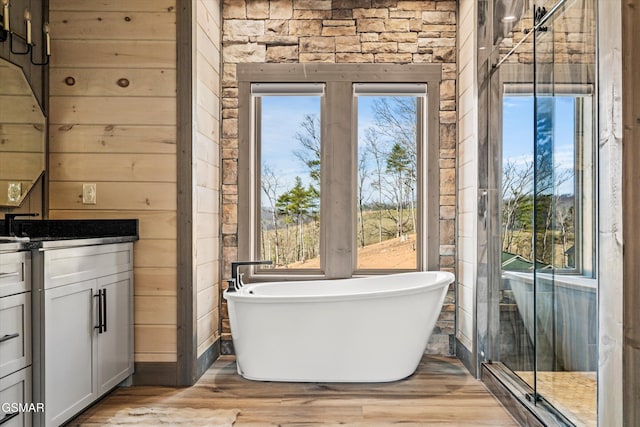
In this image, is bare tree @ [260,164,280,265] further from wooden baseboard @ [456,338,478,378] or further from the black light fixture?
the black light fixture

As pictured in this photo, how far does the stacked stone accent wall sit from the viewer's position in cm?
408

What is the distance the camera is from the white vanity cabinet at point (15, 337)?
82.4 inches

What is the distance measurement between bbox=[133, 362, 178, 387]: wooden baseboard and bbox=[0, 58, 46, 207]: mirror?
1208 millimetres

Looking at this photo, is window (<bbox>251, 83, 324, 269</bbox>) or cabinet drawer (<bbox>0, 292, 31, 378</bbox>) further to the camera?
window (<bbox>251, 83, 324, 269</bbox>)

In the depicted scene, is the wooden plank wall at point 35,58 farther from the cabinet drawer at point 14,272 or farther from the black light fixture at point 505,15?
the black light fixture at point 505,15

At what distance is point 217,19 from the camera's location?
13.1 ft

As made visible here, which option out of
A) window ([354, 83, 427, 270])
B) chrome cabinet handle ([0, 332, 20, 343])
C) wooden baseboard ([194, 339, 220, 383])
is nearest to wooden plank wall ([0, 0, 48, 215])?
chrome cabinet handle ([0, 332, 20, 343])

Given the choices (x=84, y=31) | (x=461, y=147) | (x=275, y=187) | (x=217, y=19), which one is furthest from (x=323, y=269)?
(x=84, y=31)

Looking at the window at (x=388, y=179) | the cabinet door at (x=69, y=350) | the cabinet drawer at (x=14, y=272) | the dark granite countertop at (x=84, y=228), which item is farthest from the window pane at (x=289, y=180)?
the cabinet drawer at (x=14, y=272)

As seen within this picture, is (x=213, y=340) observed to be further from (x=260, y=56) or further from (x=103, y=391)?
(x=260, y=56)

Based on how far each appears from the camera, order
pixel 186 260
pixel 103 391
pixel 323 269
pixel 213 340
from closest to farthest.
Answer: pixel 103 391 → pixel 186 260 → pixel 213 340 → pixel 323 269

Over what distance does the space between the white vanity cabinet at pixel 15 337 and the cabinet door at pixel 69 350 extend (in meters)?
0.08

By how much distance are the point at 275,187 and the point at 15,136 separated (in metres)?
1.84

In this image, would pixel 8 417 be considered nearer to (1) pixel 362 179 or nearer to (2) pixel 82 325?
(2) pixel 82 325
